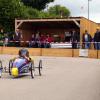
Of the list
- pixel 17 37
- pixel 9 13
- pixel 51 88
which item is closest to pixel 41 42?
pixel 17 37

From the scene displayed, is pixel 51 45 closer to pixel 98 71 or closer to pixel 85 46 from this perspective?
pixel 85 46

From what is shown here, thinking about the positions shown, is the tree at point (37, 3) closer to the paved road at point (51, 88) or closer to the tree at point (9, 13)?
the tree at point (9, 13)

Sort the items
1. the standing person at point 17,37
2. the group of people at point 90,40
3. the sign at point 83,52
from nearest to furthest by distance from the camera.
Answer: the sign at point 83,52, the group of people at point 90,40, the standing person at point 17,37

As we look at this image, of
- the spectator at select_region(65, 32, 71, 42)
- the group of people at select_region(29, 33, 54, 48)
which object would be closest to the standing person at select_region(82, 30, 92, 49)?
the group of people at select_region(29, 33, 54, 48)

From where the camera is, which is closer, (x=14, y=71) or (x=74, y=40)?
(x=14, y=71)

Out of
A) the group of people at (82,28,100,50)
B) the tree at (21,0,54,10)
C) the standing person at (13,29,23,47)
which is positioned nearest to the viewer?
the group of people at (82,28,100,50)

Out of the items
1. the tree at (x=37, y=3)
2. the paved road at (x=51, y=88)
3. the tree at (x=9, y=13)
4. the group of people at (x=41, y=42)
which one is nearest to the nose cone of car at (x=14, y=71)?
the paved road at (x=51, y=88)

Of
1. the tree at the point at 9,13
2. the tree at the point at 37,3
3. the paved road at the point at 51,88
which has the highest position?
the tree at the point at 37,3

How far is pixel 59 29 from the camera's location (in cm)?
4144

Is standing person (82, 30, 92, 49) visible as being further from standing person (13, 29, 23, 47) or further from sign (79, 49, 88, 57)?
standing person (13, 29, 23, 47)

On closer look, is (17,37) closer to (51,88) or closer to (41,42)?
(41,42)

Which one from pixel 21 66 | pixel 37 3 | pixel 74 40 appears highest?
pixel 37 3

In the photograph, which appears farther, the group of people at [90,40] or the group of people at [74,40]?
the group of people at [74,40]

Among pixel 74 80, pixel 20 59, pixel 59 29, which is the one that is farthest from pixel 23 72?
pixel 59 29
